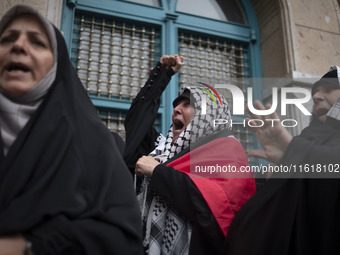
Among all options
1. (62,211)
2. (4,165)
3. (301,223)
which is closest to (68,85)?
(4,165)

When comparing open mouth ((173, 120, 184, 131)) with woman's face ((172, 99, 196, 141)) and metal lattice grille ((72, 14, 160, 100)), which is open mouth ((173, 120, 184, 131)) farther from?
metal lattice grille ((72, 14, 160, 100))

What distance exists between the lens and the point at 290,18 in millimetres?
3432

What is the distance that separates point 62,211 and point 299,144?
3.27ft

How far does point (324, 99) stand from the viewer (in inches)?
69.8

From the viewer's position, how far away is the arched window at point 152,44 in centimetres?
309

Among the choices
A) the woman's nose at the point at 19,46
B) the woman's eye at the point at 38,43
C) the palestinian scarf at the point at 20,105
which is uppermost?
the woman's eye at the point at 38,43

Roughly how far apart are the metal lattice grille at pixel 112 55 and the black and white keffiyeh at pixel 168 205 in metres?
1.21

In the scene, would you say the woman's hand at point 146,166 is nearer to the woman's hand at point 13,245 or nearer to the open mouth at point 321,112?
the woman's hand at point 13,245

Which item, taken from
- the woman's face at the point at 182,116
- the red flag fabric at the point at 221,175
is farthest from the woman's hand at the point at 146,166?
the woman's face at the point at 182,116

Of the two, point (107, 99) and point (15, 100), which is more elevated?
Answer: point (107, 99)

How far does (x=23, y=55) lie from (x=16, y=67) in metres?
0.05

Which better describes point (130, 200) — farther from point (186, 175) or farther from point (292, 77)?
point (292, 77)

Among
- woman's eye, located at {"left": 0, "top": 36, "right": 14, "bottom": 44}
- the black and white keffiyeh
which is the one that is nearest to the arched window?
the black and white keffiyeh

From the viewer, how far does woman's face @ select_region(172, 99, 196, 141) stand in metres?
2.02
